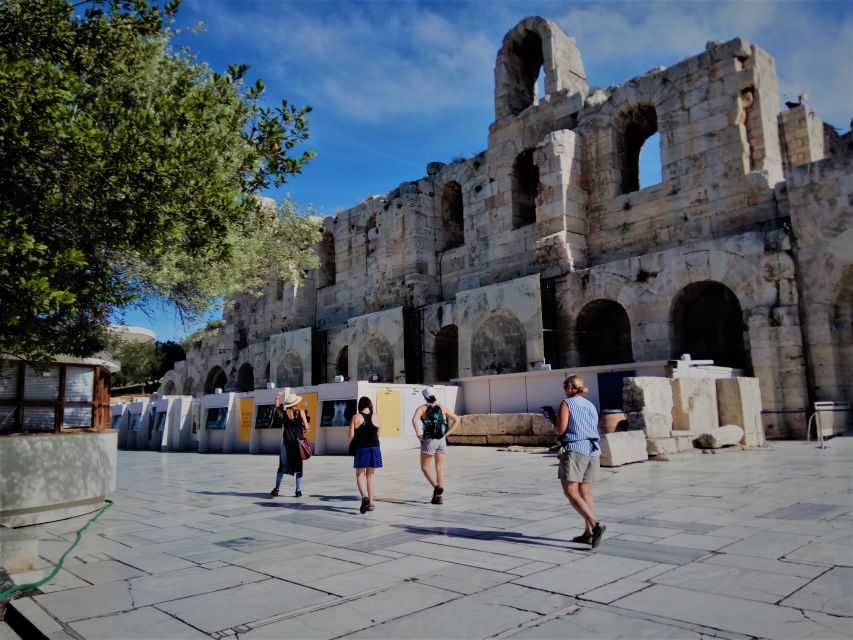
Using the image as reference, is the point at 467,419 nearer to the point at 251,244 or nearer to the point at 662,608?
the point at 251,244

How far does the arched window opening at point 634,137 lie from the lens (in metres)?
19.1

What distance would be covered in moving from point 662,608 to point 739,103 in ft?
53.1

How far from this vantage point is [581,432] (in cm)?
528

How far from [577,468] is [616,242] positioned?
14.7m

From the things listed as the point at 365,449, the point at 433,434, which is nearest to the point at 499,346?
the point at 433,434

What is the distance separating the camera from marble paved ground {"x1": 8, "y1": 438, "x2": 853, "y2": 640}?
3354mm

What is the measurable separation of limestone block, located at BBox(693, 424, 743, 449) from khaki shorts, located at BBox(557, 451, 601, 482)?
24.4ft

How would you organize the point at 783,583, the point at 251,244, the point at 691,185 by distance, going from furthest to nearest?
the point at 691,185, the point at 251,244, the point at 783,583

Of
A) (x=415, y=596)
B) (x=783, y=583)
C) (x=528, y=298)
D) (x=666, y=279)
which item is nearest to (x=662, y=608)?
(x=783, y=583)

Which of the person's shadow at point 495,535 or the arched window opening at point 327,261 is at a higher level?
the arched window opening at point 327,261

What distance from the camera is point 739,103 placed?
16.2 metres

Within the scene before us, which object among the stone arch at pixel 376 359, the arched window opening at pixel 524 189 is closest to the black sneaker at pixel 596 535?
the arched window opening at pixel 524 189

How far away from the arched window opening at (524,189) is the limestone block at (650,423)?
446 inches

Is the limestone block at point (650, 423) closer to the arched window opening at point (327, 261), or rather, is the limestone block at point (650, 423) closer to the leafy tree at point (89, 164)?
the leafy tree at point (89, 164)
